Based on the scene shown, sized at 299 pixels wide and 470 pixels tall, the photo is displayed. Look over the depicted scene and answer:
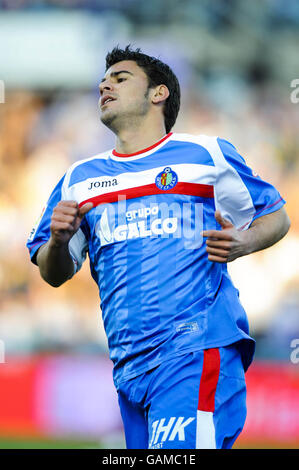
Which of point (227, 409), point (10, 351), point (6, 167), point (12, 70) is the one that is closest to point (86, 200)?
point (227, 409)

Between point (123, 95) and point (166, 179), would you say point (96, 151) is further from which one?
point (166, 179)

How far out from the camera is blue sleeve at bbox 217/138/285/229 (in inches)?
144

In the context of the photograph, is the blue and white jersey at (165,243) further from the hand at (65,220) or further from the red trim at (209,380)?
the hand at (65,220)

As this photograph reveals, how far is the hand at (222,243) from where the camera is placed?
10.3ft

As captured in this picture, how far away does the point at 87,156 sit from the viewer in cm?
1234

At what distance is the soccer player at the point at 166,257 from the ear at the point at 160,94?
0.67ft

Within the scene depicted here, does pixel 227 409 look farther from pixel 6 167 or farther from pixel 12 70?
pixel 12 70

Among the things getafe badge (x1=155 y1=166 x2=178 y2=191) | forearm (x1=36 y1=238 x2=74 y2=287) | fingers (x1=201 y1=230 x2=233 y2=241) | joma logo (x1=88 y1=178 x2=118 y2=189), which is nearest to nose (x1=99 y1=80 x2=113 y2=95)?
joma logo (x1=88 y1=178 x2=118 y2=189)

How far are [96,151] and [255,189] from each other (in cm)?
878

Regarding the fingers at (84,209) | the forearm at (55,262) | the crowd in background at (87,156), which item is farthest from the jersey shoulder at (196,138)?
the crowd in background at (87,156)

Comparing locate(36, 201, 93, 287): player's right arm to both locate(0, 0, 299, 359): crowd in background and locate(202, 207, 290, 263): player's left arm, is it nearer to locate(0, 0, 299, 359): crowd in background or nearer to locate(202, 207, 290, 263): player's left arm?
locate(202, 207, 290, 263): player's left arm

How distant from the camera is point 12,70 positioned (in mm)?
13602

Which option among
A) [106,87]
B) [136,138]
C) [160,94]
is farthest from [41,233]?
[160,94]

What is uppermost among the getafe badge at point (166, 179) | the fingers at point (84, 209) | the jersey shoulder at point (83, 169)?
the jersey shoulder at point (83, 169)
